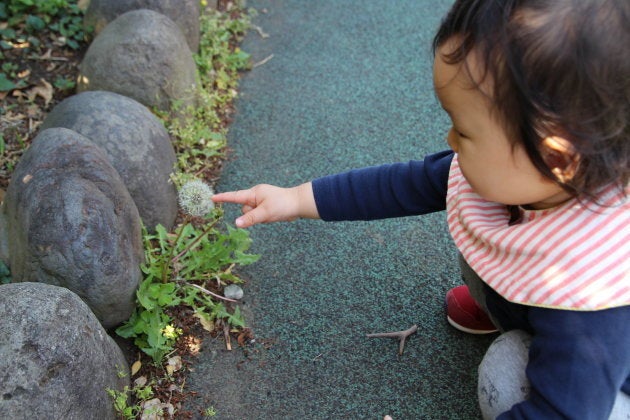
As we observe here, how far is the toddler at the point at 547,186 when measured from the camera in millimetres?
1077

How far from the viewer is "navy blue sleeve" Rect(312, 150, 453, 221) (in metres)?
1.80

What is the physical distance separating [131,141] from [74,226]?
1.86ft

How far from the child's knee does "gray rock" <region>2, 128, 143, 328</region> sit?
3.48ft

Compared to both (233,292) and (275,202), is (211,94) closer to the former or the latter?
(233,292)

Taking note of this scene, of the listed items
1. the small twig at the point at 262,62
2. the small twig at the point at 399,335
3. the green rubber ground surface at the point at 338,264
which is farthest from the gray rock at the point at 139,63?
the small twig at the point at 399,335

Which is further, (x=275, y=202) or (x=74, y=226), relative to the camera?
(x=275, y=202)

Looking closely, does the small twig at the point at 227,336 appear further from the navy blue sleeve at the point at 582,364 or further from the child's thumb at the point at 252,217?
the navy blue sleeve at the point at 582,364

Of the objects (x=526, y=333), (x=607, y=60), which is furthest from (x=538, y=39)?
(x=526, y=333)

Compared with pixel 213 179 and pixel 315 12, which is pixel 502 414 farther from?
pixel 315 12

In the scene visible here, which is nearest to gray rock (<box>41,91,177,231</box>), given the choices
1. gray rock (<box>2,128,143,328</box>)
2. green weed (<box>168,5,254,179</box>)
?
green weed (<box>168,5,254,179</box>)

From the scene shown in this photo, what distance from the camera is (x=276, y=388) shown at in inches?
74.6

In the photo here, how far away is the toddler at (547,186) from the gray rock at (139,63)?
1496 millimetres

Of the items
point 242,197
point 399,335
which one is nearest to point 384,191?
point 242,197

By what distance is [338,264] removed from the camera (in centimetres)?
228
